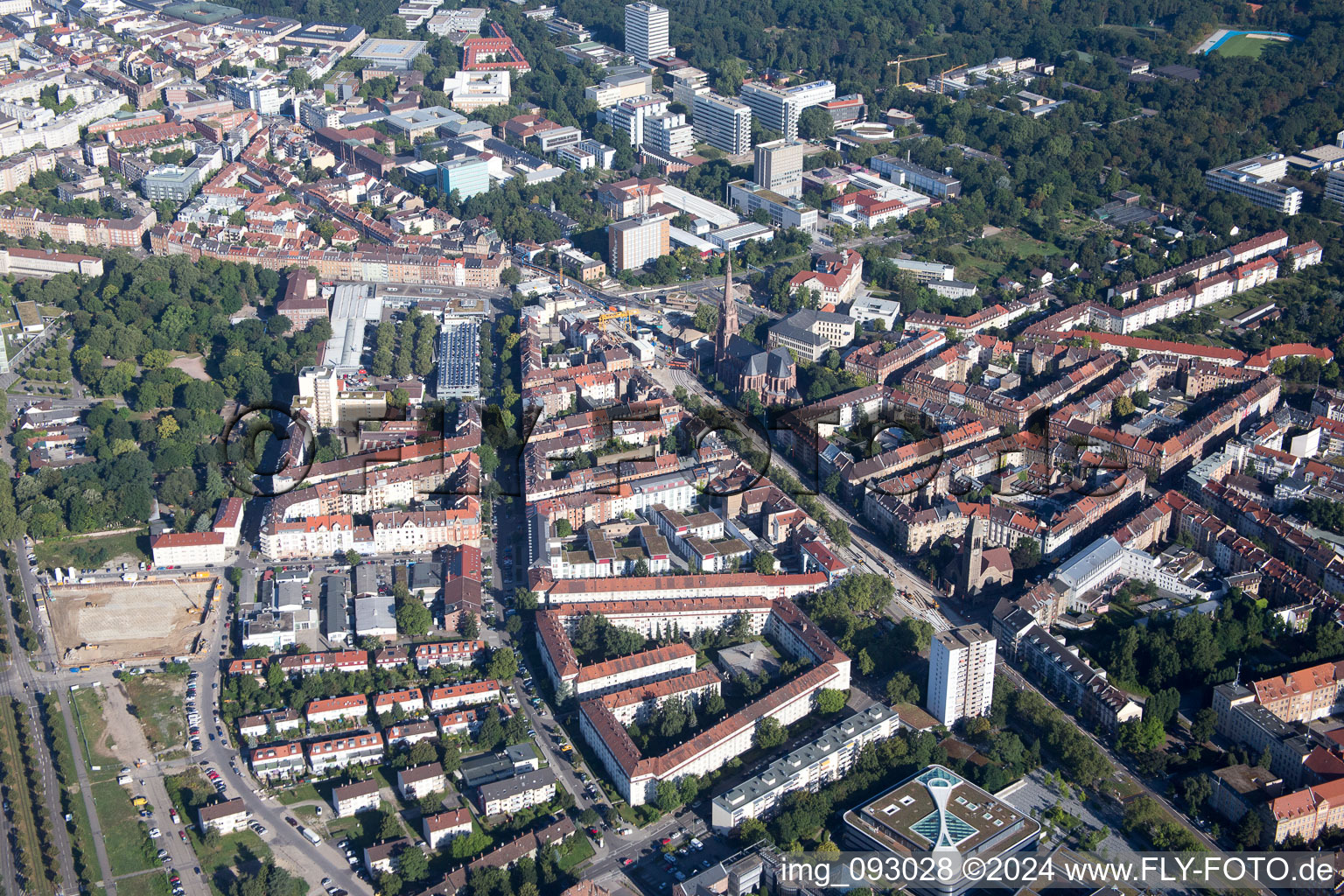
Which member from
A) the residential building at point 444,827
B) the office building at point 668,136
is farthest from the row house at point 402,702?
the office building at point 668,136

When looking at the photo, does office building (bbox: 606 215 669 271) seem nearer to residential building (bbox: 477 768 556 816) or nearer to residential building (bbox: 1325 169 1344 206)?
residential building (bbox: 1325 169 1344 206)

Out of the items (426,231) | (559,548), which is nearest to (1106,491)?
(559,548)

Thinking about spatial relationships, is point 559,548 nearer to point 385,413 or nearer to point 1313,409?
point 385,413

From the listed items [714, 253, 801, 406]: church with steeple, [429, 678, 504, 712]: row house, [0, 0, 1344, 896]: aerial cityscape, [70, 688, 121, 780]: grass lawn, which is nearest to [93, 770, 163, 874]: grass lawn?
[0, 0, 1344, 896]: aerial cityscape

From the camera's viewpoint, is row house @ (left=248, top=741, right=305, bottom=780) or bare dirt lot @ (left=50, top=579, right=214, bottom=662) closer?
row house @ (left=248, top=741, right=305, bottom=780)

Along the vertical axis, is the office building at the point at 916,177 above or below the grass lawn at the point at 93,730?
above

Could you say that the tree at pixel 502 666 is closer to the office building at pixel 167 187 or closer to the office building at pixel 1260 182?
the office building at pixel 167 187

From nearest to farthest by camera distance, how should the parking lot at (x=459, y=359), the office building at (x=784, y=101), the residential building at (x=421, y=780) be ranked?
the residential building at (x=421, y=780) → the parking lot at (x=459, y=359) → the office building at (x=784, y=101)
